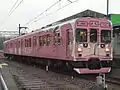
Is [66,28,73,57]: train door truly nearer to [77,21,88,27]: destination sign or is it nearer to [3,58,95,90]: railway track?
[77,21,88,27]: destination sign

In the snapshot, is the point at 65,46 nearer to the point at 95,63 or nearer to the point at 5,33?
the point at 95,63

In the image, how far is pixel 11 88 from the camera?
10.8 m

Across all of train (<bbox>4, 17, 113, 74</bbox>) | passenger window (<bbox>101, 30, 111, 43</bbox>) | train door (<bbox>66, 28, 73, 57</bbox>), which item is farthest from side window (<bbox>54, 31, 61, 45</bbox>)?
passenger window (<bbox>101, 30, 111, 43</bbox>)

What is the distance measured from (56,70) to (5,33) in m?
60.7

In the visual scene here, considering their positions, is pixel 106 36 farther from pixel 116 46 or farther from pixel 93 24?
pixel 116 46

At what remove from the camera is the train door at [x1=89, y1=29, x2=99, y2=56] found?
16.6 m

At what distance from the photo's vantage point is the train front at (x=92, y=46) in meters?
16.3

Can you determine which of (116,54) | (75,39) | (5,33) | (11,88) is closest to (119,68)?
(116,54)

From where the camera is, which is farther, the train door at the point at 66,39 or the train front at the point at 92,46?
the train door at the point at 66,39

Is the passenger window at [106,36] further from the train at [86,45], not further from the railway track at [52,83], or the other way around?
the railway track at [52,83]

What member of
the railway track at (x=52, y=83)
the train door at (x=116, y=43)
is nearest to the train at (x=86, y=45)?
the railway track at (x=52, y=83)

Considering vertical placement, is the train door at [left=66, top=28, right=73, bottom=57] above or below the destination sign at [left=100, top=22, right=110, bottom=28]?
below

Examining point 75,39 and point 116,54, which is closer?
point 75,39

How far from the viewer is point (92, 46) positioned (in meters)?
16.6
